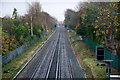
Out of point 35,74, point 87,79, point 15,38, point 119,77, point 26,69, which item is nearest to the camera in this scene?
point 119,77

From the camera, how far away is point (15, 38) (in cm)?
3334

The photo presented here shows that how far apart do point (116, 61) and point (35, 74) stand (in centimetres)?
714

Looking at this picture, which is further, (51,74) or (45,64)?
(45,64)

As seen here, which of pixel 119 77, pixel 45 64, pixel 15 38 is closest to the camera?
pixel 119 77

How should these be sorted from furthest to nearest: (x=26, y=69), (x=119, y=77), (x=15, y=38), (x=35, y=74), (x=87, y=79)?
(x=15, y=38) < (x=26, y=69) < (x=35, y=74) < (x=87, y=79) < (x=119, y=77)

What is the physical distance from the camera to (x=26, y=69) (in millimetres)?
20406

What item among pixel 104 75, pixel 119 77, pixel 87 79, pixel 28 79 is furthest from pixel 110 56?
pixel 28 79

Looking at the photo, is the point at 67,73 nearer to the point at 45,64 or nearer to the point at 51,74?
the point at 51,74

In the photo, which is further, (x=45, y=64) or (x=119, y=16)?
Result: (x=45, y=64)

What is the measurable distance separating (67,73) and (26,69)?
413cm

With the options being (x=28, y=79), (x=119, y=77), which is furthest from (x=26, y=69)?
(x=119, y=77)

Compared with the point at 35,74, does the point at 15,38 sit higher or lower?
higher

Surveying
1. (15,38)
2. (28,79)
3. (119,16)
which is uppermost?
(119,16)

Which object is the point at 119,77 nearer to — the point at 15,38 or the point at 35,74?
the point at 35,74
